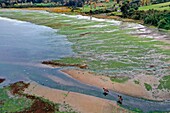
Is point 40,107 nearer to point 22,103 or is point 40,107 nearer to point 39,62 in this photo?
point 22,103

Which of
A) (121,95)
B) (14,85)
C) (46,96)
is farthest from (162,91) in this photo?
(14,85)

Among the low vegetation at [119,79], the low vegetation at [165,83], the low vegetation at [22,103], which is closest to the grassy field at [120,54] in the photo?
the low vegetation at [119,79]

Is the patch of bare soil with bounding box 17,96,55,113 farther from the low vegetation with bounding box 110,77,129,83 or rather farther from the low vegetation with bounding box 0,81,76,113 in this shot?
the low vegetation with bounding box 110,77,129,83

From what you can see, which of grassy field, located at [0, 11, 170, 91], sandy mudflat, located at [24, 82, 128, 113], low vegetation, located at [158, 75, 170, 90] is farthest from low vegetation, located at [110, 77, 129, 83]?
sandy mudflat, located at [24, 82, 128, 113]

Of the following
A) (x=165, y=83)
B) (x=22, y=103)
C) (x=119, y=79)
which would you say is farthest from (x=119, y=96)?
(x=22, y=103)

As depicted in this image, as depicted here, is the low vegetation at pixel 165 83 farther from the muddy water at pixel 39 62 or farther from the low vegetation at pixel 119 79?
the low vegetation at pixel 119 79

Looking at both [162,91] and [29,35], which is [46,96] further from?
[29,35]
